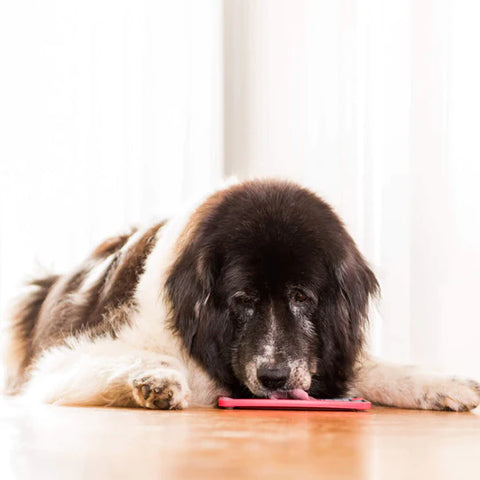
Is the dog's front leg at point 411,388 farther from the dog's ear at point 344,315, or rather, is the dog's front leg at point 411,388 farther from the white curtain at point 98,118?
the white curtain at point 98,118

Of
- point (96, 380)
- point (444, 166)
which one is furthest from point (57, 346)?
point (444, 166)

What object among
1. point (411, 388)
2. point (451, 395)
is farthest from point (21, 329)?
point (451, 395)

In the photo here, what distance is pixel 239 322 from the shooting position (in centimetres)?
341

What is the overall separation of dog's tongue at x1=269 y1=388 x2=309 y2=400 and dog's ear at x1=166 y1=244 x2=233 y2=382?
0.27 meters

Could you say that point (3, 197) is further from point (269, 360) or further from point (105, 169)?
point (269, 360)

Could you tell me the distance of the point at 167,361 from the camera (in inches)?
133

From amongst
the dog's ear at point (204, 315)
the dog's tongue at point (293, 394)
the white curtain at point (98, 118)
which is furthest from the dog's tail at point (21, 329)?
the dog's tongue at point (293, 394)

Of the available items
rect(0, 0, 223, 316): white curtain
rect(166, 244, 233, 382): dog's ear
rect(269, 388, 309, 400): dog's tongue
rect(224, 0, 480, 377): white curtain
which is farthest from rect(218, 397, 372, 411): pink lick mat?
rect(0, 0, 223, 316): white curtain

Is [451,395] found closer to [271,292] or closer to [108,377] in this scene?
[271,292]

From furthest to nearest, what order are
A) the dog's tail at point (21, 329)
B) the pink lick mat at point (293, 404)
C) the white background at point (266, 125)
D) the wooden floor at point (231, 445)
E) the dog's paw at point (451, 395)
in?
the white background at point (266, 125) → the dog's tail at point (21, 329) → the dog's paw at point (451, 395) → the pink lick mat at point (293, 404) → the wooden floor at point (231, 445)

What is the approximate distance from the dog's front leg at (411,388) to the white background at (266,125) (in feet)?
3.55

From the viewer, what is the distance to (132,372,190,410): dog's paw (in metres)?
3.04

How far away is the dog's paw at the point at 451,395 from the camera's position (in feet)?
11.1

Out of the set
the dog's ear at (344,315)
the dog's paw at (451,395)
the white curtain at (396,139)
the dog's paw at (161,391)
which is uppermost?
the white curtain at (396,139)
